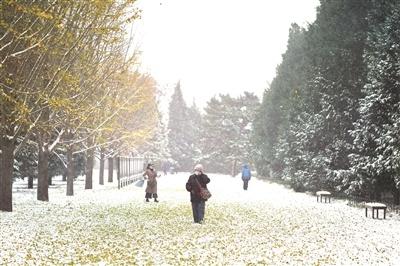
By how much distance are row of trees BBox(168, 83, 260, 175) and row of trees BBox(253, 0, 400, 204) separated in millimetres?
42063

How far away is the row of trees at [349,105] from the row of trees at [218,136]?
42.1m

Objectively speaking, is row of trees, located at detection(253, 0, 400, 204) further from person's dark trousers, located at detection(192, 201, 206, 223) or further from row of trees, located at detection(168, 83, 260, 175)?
row of trees, located at detection(168, 83, 260, 175)

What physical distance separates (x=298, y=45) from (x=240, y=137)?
127 ft

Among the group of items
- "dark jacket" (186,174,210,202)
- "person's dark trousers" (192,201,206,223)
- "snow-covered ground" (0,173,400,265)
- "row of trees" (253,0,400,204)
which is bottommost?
"snow-covered ground" (0,173,400,265)

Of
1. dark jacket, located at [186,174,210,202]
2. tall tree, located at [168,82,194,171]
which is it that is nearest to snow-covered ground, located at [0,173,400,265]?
dark jacket, located at [186,174,210,202]

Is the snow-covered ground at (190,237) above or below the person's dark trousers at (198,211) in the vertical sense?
below

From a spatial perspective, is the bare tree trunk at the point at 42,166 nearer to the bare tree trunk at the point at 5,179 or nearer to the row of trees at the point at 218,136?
the bare tree trunk at the point at 5,179

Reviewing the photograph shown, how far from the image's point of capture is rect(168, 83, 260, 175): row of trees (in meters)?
85.1

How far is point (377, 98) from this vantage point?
2247 centimetres

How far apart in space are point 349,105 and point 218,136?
60.1m

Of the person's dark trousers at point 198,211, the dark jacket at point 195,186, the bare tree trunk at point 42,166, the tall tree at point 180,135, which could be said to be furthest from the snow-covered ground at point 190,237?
the tall tree at point 180,135

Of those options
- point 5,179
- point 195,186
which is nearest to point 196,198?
point 195,186

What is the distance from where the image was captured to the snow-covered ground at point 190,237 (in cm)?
1084

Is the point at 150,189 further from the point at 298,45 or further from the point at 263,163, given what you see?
the point at 263,163
